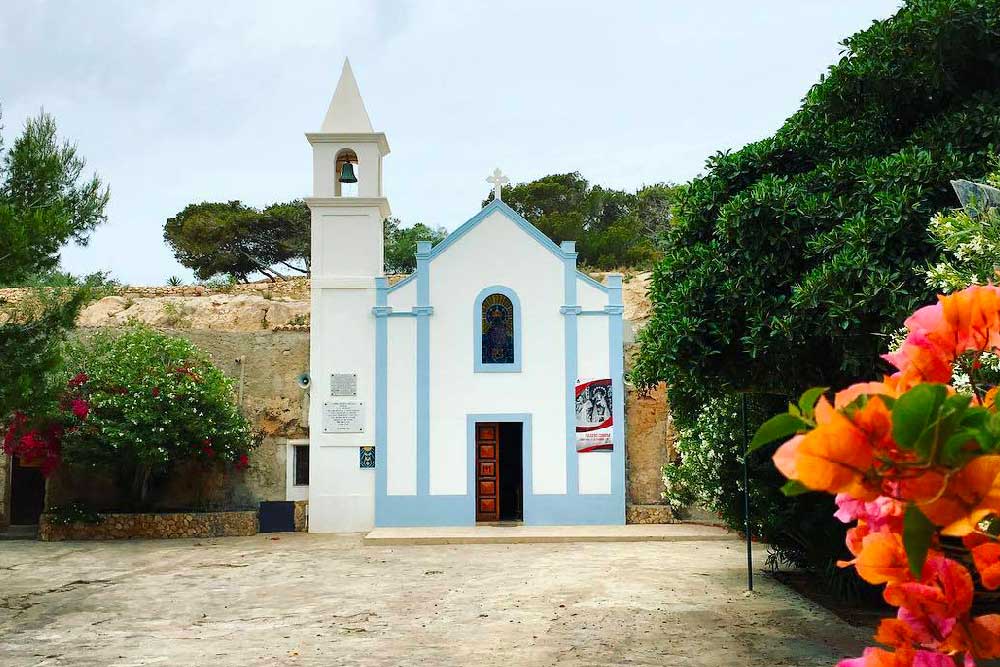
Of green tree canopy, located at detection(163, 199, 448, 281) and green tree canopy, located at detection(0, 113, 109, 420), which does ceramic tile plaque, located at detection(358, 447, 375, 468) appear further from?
green tree canopy, located at detection(163, 199, 448, 281)

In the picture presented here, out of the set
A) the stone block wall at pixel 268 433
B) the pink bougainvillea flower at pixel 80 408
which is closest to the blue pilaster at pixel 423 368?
the stone block wall at pixel 268 433

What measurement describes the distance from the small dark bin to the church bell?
629 cm

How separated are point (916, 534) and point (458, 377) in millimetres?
16244

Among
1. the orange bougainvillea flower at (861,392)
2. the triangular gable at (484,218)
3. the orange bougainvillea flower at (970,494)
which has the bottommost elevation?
the orange bougainvillea flower at (970,494)

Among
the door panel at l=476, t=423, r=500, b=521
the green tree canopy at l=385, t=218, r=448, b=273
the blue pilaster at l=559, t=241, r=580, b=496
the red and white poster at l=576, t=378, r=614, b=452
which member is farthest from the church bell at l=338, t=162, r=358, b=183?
the green tree canopy at l=385, t=218, r=448, b=273

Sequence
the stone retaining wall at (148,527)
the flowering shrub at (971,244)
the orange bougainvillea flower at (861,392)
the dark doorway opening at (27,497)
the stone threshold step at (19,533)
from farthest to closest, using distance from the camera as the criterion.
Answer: the dark doorway opening at (27,497), the stone threshold step at (19,533), the stone retaining wall at (148,527), the flowering shrub at (971,244), the orange bougainvillea flower at (861,392)

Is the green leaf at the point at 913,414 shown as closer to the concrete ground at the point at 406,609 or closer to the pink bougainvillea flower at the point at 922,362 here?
the pink bougainvillea flower at the point at 922,362

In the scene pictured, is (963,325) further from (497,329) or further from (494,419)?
(497,329)

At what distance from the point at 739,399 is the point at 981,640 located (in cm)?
946

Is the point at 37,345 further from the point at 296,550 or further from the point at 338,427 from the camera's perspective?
the point at 338,427

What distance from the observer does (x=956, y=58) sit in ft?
22.1

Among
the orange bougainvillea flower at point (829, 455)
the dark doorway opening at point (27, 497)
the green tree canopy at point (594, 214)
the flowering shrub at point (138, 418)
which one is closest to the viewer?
the orange bougainvillea flower at point (829, 455)

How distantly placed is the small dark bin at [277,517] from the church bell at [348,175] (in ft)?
20.6

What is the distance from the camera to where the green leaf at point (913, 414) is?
0.90m
